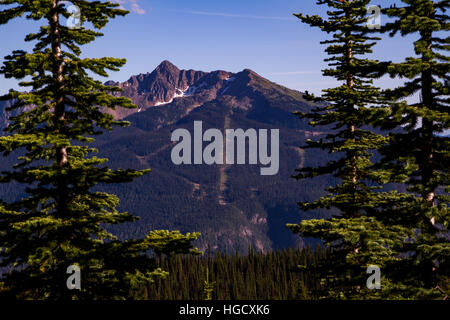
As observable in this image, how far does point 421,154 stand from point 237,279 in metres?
126

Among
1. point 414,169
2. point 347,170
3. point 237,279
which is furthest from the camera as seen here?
point 237,279

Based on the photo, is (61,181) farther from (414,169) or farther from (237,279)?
(237,279)

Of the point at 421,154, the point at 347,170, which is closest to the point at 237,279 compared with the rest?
the point at 347,170

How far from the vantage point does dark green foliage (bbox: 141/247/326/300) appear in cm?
11862

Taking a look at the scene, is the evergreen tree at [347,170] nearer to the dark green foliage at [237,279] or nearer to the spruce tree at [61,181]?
the spruce tree at [61,181]

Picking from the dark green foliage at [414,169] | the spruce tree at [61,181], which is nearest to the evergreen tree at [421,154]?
the dark green foliage at [414,169]

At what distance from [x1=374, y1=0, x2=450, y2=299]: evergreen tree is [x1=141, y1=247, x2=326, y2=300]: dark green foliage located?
99.7 metres

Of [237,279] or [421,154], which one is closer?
[421,154]

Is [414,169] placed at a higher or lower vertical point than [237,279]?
higher

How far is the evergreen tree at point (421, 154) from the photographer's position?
1115 cm

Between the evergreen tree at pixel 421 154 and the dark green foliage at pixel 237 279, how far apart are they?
99676 mm

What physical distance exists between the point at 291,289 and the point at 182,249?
119 m

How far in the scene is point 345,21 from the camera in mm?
18875

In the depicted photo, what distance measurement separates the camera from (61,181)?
1184 centimetres
